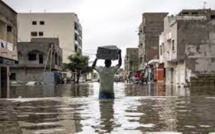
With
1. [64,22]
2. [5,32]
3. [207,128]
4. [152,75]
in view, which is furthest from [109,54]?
[64,22]

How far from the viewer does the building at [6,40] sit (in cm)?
5050

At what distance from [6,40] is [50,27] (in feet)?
246

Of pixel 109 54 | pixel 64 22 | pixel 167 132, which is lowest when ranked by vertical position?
pixel 167 132

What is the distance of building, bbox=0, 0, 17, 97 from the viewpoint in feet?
166

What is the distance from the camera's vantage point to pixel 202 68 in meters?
57.2

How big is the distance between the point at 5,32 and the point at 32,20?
75738mm

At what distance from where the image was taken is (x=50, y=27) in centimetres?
12812

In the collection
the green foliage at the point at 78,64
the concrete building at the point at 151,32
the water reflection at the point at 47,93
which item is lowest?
the water reflection at the point at 47,93

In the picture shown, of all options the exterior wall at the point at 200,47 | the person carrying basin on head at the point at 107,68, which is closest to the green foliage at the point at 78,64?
the exterior wall at the point at 200,47

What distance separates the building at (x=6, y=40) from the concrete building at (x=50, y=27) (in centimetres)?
7023

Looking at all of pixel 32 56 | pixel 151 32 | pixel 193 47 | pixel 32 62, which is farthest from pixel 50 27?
pixel 193 47

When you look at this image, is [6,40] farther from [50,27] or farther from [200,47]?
[50,27]

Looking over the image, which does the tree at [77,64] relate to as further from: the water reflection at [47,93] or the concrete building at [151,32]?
the water reflection at [47,93]

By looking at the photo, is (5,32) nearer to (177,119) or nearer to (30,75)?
(30,75)
